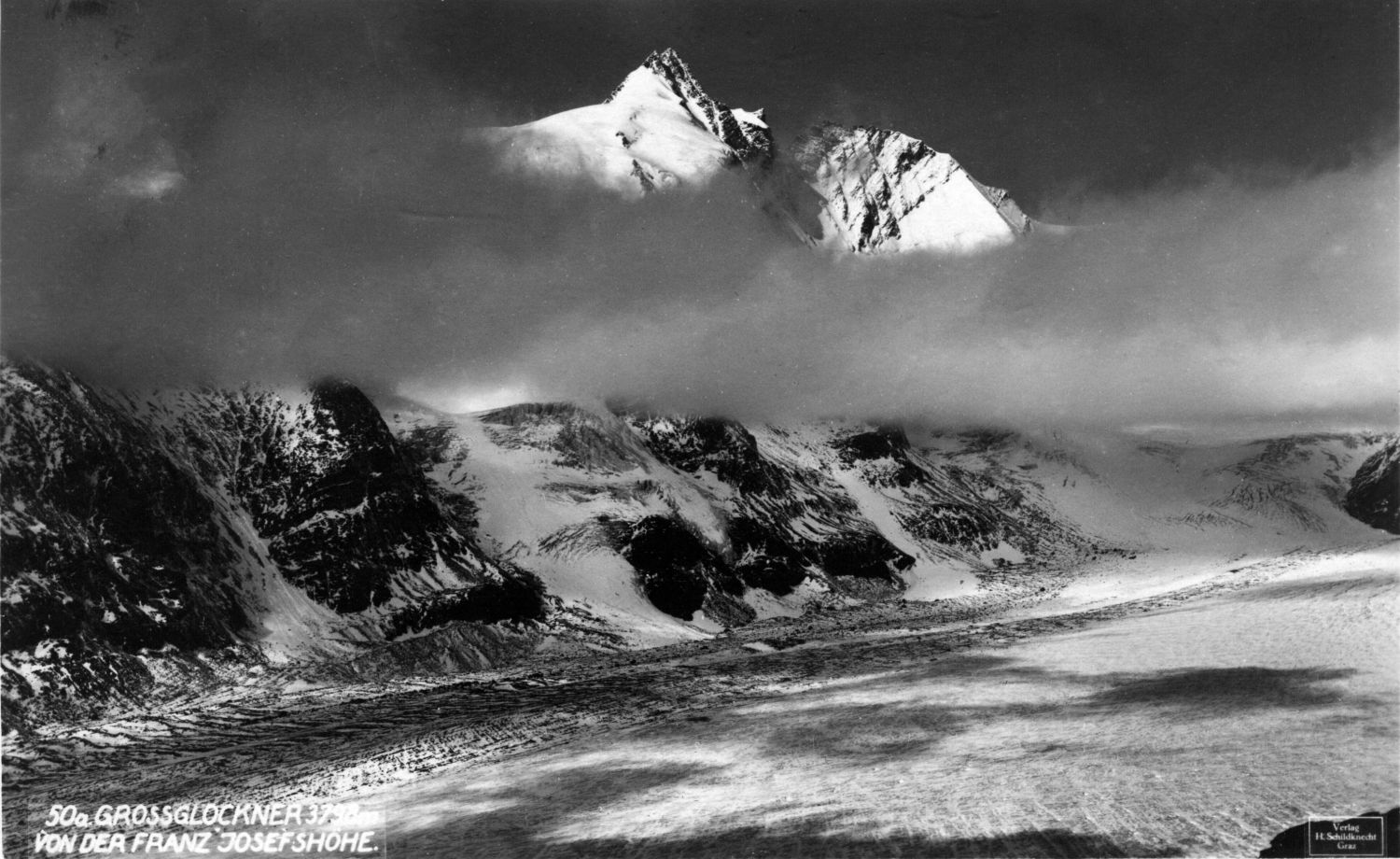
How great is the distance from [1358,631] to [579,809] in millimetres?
62210

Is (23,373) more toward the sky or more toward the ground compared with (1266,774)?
more toward the sky

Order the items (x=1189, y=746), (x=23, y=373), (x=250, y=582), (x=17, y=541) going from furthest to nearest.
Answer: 1. (x=250, y=582)
2. (x=23, y=373)
3. (x=17, y=541)
4. (x=1189, y=746)

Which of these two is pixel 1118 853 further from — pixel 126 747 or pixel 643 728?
pixel 126 747

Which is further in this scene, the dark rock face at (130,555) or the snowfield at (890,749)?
the dark rock face at (130,555)

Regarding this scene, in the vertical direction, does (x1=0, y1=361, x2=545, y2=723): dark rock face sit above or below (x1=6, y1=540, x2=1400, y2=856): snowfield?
above

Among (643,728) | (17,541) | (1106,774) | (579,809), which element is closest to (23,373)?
(17,541)

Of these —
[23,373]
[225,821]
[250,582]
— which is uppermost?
[23,373]

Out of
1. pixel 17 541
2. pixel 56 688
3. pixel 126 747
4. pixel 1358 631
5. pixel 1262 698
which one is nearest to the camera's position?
pixel 1262 698

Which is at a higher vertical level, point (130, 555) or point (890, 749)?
point (130, 555)

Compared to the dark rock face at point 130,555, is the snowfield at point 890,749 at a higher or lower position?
lower

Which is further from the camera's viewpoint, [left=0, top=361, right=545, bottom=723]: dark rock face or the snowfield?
[left=0, top=361, right=545, bottom=723]: dark rock face

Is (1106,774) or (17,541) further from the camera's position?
(17,541)

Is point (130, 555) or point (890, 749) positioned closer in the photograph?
point (890, 749)

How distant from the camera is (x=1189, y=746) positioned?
63250mm
